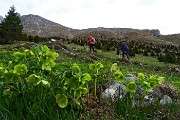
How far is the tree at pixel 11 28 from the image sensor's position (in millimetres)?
49312

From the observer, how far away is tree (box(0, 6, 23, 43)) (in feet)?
162

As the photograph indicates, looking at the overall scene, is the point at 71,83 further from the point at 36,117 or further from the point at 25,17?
the point at 25,17

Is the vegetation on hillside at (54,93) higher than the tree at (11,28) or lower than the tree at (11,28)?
higher

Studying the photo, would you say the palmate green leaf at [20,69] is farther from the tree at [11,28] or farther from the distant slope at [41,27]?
the distant slope at [41,27]

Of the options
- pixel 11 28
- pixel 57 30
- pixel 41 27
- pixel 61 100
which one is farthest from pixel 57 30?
pixel 61 100

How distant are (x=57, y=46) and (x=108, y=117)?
3273 cm

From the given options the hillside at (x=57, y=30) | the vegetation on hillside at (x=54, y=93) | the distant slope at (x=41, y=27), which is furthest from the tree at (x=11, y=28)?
the distant slope at (x=41, y=27)

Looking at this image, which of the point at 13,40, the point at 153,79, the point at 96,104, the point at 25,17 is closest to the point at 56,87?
the point at 96,104

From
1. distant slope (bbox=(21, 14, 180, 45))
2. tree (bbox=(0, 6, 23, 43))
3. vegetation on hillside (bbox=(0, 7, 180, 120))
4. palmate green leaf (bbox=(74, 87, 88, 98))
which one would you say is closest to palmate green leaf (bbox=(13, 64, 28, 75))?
vegetation on hillside (bbox=(0, 7, 180, 120))

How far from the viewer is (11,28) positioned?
50.9 m

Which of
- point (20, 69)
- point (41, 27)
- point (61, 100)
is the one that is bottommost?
point (41, 27)

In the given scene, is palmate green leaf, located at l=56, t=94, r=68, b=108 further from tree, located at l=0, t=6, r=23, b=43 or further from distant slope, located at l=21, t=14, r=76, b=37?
distant slope, located at l=21, t=14, r=76, b=37

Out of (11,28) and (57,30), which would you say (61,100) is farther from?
(57,30)

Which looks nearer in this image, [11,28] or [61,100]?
[61,100]
